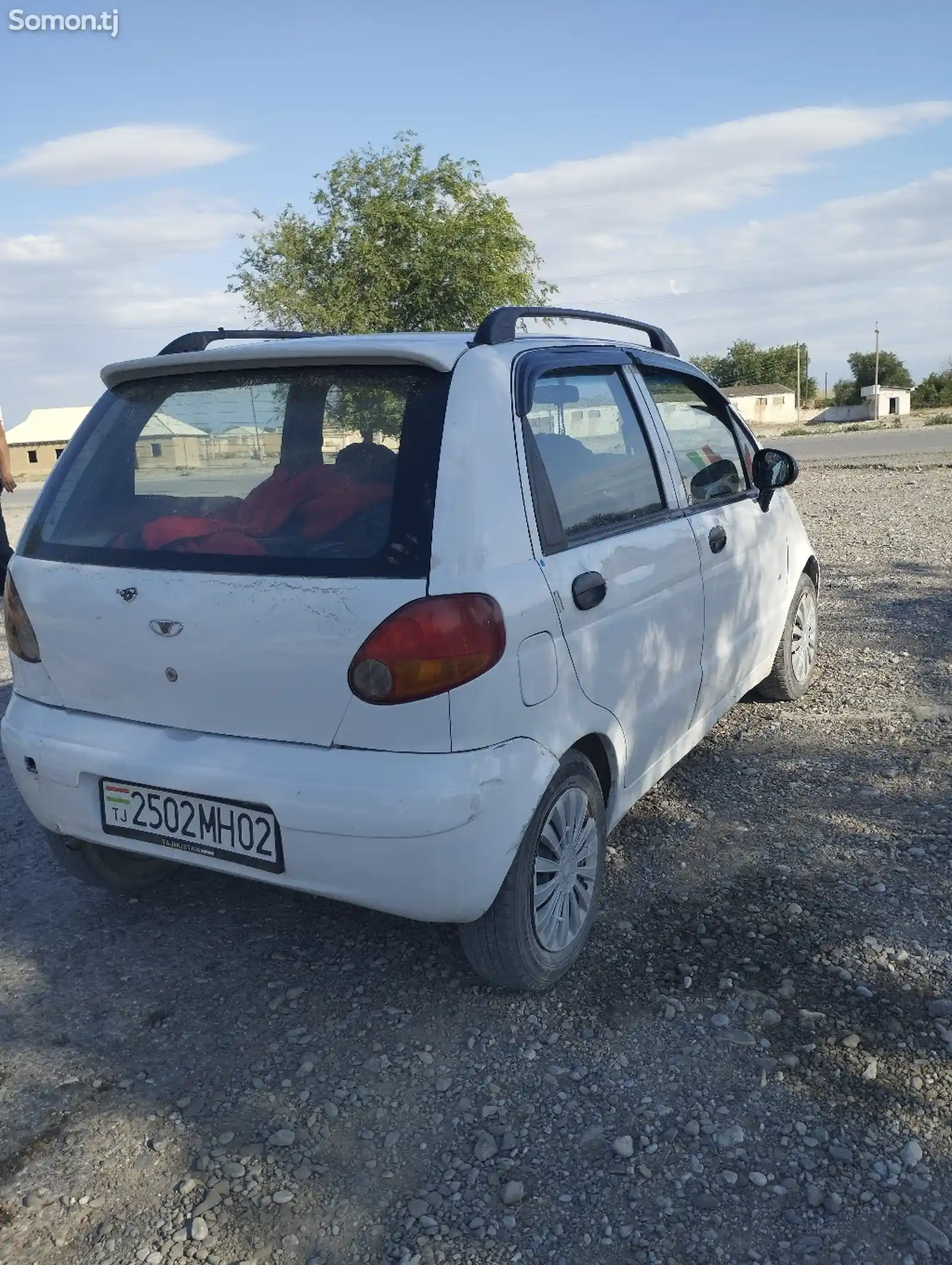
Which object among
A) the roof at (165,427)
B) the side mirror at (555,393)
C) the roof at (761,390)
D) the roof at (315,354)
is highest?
the roof at (761,390)

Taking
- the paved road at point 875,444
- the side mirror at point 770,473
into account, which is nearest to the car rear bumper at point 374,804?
the side mirror at point 770,473

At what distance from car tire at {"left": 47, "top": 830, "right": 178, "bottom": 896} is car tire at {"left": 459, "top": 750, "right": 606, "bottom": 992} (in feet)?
3.95

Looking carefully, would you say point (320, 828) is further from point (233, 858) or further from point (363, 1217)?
point (363, 1217)

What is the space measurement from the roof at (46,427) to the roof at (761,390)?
55357mm

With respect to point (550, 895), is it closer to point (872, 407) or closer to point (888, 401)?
point (872, 407)

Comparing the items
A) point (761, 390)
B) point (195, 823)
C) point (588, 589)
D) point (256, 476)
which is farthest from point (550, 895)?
point (761, 390)

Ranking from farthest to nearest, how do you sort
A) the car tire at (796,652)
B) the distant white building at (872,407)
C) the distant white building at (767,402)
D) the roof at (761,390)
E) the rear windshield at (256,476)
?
the roof at (761,390)
the distant white building at (767,402)
the distant white building at (872,407)
the car tire at (796,652)
the rear windshield at (256,476)

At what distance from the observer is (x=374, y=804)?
8.43ft

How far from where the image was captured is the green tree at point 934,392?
94.4m

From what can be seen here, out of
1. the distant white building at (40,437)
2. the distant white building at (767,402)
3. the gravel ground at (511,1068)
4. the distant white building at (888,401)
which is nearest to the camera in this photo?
the gravel ground at (511,1068)

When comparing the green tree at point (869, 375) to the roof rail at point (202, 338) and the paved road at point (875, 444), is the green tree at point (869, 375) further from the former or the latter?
the roof rail at point (202, 338)

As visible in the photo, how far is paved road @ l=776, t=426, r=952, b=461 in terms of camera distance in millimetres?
27094

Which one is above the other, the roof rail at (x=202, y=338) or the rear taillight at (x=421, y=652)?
the roof rail at (x=202, y=338)

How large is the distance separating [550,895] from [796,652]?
299 centimetres
